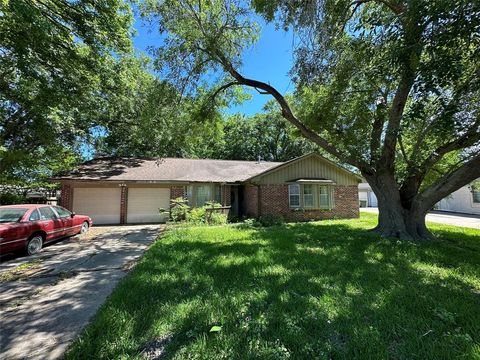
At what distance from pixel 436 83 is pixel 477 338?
11.8ft

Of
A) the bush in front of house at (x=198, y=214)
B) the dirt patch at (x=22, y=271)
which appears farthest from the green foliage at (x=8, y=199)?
the dirt patch at (x=22, y=271)

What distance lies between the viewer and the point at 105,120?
681 inches

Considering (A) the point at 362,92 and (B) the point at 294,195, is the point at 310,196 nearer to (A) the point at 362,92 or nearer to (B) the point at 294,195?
(B) the point at 294,195

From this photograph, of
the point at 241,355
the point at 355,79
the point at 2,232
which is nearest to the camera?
the point at 241,355

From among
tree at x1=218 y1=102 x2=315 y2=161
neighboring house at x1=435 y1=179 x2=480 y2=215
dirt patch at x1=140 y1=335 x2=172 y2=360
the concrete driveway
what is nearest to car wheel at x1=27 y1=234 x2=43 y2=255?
the concrete driveway

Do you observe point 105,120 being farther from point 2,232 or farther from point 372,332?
point 372,332

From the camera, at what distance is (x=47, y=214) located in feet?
30.7

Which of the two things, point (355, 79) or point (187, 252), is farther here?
point (355, 79)

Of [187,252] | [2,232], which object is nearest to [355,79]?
[187,252]

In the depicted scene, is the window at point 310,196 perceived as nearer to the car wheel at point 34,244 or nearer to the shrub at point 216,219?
the shrub at point 216,219

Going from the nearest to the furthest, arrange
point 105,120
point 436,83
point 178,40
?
point 436,83
point 178,40
point 105,120

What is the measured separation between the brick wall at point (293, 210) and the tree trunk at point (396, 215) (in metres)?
7.30

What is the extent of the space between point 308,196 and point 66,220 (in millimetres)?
13248

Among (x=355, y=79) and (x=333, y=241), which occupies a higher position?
(x=355, y=79)
